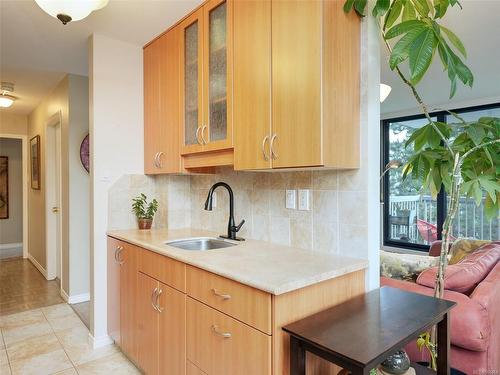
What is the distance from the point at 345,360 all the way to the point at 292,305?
0.33 metres

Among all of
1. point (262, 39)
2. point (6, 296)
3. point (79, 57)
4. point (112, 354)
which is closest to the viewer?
point (262, 39)

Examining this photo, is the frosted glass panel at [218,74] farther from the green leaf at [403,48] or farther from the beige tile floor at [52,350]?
the beige tile floor at [52,350]

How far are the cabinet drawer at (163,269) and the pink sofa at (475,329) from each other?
131cm

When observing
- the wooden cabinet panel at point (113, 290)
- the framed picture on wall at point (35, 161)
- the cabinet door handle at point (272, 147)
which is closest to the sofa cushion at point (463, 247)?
the cabinet door handle at point (272, 147)

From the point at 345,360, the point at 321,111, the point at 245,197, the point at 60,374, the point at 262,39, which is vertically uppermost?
the point at 262,39

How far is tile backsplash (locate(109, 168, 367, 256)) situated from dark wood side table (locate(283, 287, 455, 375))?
13.5 inches

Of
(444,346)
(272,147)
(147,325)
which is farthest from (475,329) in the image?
(147,325)

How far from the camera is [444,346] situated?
4.31 feet

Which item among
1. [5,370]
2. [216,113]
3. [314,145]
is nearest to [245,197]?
[216,113]

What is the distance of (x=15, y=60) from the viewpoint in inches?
117

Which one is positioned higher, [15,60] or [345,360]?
[15,60]

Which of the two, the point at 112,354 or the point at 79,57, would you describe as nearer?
the point at 112,354

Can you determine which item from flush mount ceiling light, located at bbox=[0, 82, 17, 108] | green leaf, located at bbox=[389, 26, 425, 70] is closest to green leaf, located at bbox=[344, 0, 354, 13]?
green leaf, located at bbox=[389, 26, 425, 70]

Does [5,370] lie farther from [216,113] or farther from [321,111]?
[321,111]
